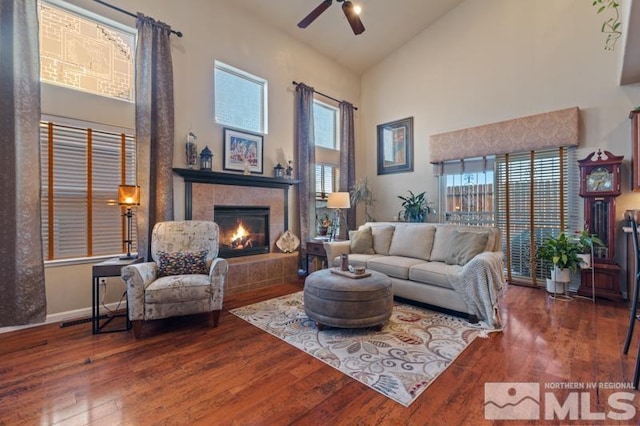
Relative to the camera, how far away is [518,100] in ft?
14.7

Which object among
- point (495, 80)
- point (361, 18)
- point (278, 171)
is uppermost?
point (361, 18)

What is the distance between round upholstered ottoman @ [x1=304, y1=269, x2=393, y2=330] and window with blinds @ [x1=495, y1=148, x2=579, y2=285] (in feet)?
9.68

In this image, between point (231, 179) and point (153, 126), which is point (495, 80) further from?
point (153, 126)

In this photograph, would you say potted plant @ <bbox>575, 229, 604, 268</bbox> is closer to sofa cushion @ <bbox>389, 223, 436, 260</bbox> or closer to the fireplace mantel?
sofa cushion @ <bbox>389, 223, 436, 260</bbox>

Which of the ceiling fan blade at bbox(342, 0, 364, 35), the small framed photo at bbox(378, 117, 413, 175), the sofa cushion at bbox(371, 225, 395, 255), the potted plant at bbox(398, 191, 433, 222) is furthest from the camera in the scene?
the small framed photo at bbox(378, 117, 413, 175)

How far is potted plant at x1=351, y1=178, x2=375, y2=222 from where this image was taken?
6.02 m

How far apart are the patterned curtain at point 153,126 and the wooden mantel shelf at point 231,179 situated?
0.78 ft

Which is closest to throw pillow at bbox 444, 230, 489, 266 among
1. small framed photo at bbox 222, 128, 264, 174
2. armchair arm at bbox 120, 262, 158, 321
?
small framed photo at bbox 222, 128, 264, 174

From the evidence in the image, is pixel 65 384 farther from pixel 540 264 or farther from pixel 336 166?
pixel 540 264

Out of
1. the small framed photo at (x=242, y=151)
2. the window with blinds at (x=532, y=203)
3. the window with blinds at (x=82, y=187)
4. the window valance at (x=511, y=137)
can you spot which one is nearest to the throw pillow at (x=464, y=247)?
Result: the window with blinds at (x=532, y=203)

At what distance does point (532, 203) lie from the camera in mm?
4441

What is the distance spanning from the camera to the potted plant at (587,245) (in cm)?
368

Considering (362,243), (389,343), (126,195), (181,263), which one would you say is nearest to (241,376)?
(389,343)

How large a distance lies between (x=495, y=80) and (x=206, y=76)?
4441mm
